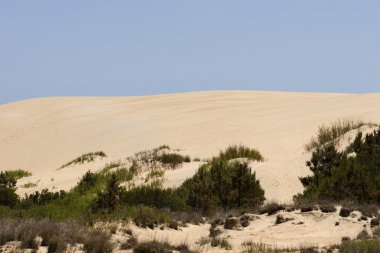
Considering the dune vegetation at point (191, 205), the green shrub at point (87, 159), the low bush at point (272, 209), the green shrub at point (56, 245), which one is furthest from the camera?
the green shrub at point (87, 159)

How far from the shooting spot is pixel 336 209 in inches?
518

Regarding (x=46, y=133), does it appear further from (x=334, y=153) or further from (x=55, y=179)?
(x=334, y=153)

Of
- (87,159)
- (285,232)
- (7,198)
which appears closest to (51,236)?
(285,232)

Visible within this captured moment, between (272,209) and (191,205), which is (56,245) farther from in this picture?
(191,205)

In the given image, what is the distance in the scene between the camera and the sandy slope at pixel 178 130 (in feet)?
80.8

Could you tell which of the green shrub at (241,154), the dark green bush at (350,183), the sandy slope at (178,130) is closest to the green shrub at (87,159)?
the sandy slope at (178,130)

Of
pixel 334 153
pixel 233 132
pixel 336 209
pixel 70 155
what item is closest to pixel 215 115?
pixel 233 132

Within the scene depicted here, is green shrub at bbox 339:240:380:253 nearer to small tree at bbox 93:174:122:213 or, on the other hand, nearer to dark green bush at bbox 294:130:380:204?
A: dark green bush at bbox 294:130:380:204

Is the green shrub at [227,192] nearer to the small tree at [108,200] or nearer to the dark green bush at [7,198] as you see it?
the small tree at [108,200]

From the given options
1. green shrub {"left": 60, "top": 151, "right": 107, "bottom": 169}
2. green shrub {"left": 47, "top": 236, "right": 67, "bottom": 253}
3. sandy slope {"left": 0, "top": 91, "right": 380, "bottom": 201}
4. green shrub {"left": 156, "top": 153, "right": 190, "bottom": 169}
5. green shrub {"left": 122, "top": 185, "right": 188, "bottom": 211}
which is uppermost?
sandy slope {"left": 0, "top": 91, "right": 380, "bottom": 201}

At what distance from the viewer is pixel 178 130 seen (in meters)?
36.2

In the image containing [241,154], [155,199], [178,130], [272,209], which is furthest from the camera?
[178,130]

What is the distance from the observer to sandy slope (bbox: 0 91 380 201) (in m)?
24.6

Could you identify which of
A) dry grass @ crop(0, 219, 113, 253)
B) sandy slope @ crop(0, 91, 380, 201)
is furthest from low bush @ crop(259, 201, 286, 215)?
dry grass @ crop(0, 219, 113, 253)
